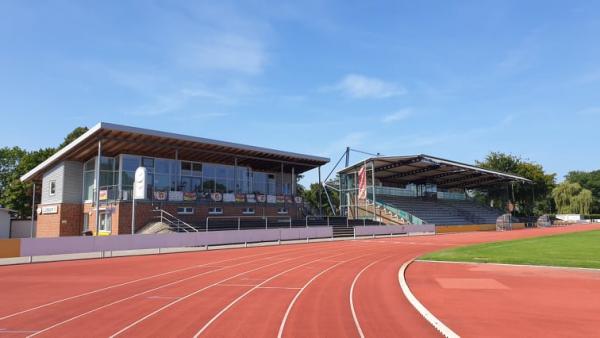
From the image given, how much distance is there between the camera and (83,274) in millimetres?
16250

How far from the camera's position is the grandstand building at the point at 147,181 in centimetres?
3288

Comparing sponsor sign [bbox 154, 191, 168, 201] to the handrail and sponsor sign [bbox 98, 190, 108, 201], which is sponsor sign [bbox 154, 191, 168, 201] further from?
the handrail

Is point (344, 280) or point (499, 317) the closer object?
point (499, 317)

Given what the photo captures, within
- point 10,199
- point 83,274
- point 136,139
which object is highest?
point 136,139

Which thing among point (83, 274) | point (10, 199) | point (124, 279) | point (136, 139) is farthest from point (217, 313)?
point (10, 199)

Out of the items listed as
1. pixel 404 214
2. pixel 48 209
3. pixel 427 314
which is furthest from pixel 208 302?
pixel 404 214

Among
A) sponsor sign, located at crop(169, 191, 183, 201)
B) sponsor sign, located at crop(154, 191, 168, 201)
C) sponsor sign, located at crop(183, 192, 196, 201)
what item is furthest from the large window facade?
sponsor sign, located at crop(183, 192, 196, 201)

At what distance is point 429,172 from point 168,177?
120 feet

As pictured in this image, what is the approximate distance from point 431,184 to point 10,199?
59573 mm

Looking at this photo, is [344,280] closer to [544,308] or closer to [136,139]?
[544,308]

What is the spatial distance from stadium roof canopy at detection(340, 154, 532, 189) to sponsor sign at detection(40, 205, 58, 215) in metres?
32.5

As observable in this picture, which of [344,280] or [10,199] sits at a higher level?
[10,199]

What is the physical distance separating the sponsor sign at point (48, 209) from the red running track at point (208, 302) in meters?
19.6

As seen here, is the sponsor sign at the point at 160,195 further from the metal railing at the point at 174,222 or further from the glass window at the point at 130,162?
the glass window at the point at 130,162
